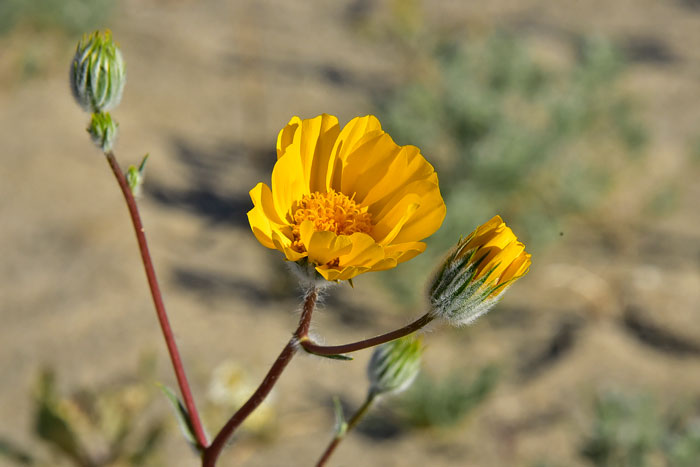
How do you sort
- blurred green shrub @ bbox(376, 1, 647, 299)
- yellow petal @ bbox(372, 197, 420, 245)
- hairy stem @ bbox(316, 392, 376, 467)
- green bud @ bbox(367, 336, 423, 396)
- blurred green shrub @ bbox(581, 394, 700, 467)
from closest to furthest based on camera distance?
1. yellow petal @ bbox(372, 197, 420, 245)
2. hairy stem @ bbox(316, 392, 376, 467)
3. green bud @ bbox(367, 336, 423, 396)
4. blurred green shrub @ bbox(581, 394, 700, 467)
5. blurred green shrub @ bbox(376, 1, 647, 299)

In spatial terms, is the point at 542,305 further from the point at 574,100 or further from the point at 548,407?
the point at 574,100

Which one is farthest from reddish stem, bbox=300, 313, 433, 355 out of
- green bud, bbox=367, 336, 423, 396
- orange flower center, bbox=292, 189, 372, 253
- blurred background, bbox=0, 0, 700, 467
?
blurred background, bbox=0, 0, 700, 467

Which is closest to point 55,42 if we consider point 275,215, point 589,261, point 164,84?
point 164,84

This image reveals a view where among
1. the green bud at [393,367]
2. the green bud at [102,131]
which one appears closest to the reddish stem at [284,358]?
the green bud at [393,367]

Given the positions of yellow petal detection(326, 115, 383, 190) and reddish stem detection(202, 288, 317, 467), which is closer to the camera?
reddish stem detection(202, 288, 317, 467)

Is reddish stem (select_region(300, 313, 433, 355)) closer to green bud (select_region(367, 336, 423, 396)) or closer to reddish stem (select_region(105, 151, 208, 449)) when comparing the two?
reddish stem (select_region(105, 151, 208, 449))

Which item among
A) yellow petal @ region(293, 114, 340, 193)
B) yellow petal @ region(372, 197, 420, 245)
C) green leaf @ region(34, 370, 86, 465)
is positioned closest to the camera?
yellow petal @ region(372, 197, 420, 245)

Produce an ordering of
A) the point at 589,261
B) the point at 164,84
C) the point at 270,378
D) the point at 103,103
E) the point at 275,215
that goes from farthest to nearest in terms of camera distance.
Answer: the point at 164,84 → the point at 589,261 → the point at 103,103 → the point at 275,215 → the point at 270,378
